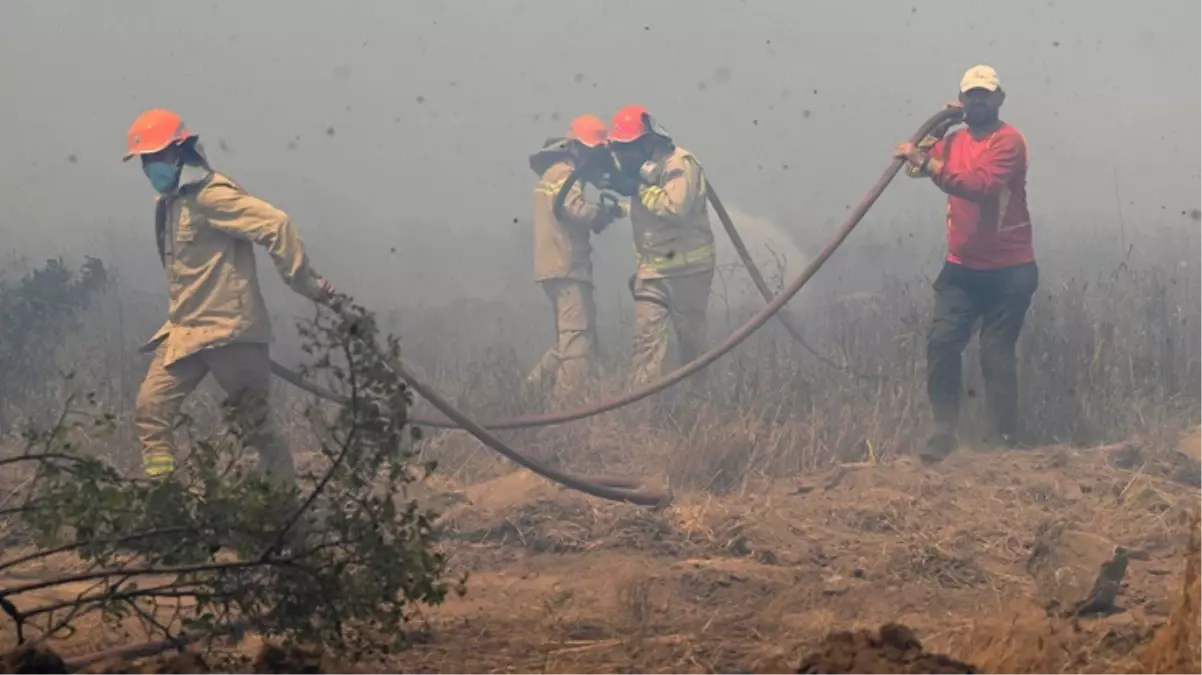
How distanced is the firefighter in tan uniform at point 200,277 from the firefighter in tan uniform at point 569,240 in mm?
3604

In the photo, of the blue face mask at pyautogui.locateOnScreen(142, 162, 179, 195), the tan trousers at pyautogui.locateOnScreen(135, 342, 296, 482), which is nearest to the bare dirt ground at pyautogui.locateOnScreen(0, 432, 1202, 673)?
the tan trousers at pyautogui.locateOnScreen(135, 342, 296, 482)

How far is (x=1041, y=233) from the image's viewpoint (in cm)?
1905

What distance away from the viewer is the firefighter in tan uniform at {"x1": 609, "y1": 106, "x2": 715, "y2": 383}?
28.1 ft

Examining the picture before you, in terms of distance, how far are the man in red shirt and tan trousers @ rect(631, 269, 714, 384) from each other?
2.04m

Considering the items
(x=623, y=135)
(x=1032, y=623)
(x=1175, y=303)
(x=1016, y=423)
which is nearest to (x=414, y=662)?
(x=1032, y=623)

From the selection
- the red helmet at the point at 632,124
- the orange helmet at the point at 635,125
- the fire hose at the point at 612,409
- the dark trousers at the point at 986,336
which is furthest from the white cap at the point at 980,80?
the red helmet at the point at 632,124

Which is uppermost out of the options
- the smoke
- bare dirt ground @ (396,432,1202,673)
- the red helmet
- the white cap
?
the red helmet

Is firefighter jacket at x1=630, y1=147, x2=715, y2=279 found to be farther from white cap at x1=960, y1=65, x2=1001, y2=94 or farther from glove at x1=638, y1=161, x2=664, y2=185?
white cap at x1=960, y1=65, x2=1001, y2=94

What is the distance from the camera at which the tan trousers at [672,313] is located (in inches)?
344

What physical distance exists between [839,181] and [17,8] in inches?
1005

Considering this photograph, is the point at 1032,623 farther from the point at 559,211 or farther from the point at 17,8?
the point at 17,8

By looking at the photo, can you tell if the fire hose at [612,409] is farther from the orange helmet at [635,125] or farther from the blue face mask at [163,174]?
the orange helmet at [635,125]

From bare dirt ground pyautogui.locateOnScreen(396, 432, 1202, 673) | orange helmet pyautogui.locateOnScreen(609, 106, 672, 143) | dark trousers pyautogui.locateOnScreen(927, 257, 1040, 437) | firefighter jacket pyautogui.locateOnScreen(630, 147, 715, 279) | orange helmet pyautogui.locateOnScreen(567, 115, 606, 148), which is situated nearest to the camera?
bare dirt ground pyautogui.locateOnScreen(396, 432, 1202, 673)

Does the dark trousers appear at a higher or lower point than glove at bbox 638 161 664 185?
lower
